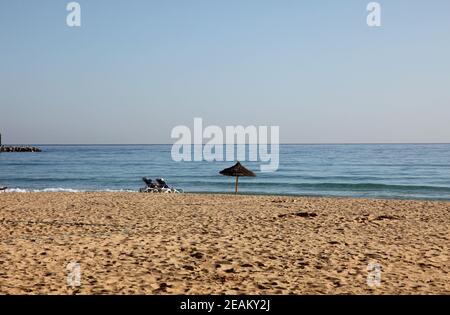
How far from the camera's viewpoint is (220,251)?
31.8 feet

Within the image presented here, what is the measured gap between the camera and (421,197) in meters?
30.3

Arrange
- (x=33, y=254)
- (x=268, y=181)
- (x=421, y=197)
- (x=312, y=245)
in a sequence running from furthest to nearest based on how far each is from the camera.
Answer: (x=268, y=181) < (x=421, y=197) < (x=312, y=245) < (x=33, y=254)

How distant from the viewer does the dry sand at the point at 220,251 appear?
24.0ft

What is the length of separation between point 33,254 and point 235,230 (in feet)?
18.2

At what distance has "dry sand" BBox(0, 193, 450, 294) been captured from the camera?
730 centimetres

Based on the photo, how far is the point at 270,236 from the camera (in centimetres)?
1177

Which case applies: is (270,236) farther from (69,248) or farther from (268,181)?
(268,181)

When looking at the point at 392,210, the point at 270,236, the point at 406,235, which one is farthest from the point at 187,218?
the point at 392,210

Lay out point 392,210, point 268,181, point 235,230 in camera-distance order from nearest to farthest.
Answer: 1. point 235,230
2. point 392,210
3. point 268,181

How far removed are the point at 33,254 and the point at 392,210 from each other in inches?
572

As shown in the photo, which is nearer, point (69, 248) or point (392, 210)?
point (69, 248)

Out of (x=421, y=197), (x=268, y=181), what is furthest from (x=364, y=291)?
(x=268, y=181)
